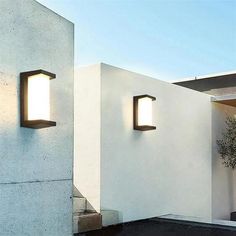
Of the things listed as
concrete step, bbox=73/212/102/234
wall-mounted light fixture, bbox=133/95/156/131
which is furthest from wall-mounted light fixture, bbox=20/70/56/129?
wall-mounted light fixture, bbox=133/95/156/131

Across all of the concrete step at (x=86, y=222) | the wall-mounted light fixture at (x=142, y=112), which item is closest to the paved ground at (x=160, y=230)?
the concrete step at (x=86, y=222)

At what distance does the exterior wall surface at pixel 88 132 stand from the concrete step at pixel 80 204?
0.06m

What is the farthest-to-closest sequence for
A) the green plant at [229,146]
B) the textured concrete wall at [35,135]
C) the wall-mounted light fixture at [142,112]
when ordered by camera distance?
the green plant at [229,146]
the wall-mounted light fixture at [142,112]
the textured concrete wall at [35,135]

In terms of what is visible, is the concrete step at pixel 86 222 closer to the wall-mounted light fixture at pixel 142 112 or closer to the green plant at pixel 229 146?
the wall-mounted light fixture at pixel 142 112

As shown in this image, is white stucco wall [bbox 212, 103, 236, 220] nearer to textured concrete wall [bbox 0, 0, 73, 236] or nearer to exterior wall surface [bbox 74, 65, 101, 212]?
exterior wall surface [bbox 74, 65, 101, 212]

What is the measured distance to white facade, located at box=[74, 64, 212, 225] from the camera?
4.15m

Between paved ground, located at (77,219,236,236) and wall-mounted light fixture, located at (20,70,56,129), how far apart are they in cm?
184

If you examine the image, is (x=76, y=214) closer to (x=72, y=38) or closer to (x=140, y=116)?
(x=140, y=116)

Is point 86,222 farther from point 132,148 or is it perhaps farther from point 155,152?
point 155,152

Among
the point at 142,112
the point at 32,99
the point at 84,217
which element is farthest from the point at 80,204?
the point at 32,99

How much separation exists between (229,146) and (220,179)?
62 centimetres

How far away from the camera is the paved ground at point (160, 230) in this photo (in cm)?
379

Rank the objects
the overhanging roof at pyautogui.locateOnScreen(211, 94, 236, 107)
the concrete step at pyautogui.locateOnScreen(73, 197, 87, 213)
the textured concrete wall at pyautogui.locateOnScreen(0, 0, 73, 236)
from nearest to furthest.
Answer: the textured concrete wall at pyautogui.locateOnScreen(0, 0, 73, 236)
the concrete step at pyautogui.locateOnScreen(73, 197, 87, 213)
the overhanging roof at pyautogui.locateOnScreen(211, 94, 236, 107)

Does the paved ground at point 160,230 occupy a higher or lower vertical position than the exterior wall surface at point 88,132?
lower
